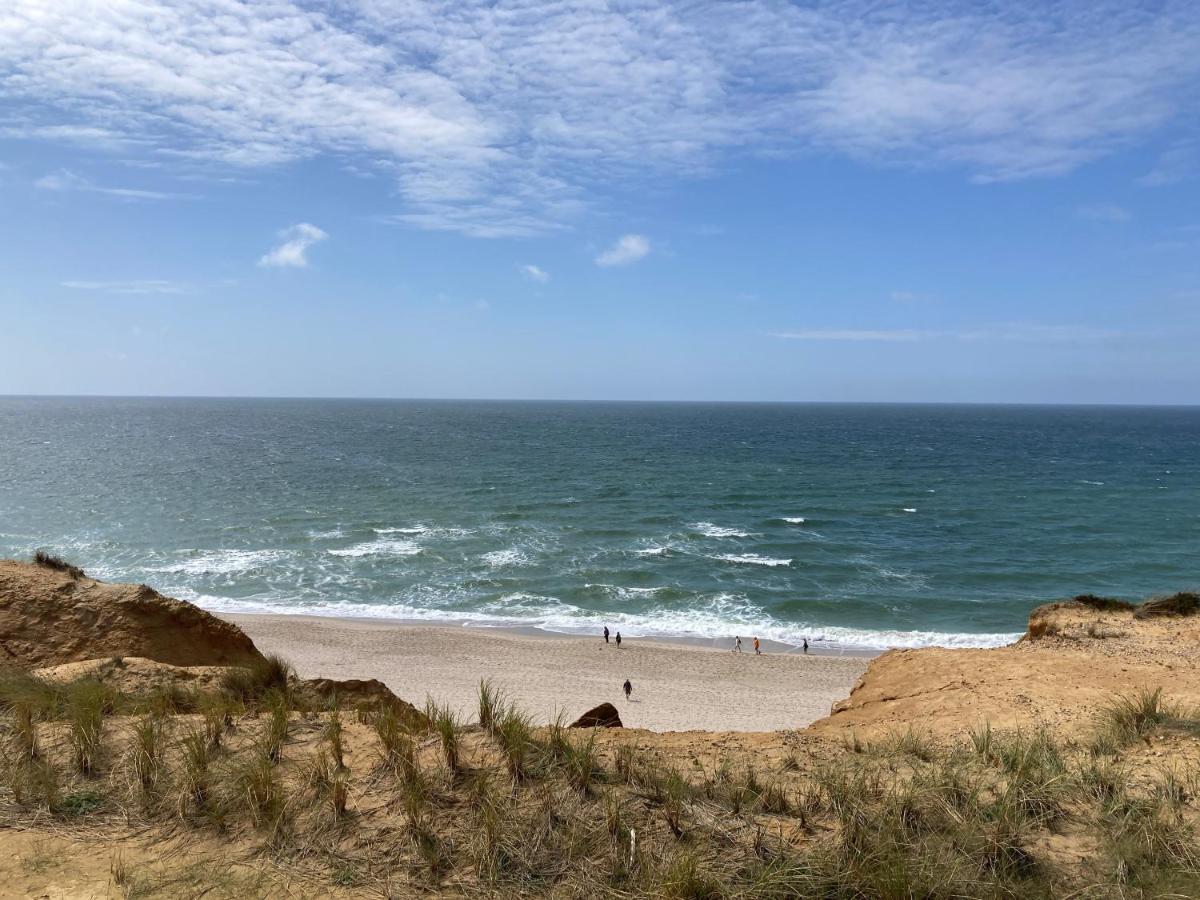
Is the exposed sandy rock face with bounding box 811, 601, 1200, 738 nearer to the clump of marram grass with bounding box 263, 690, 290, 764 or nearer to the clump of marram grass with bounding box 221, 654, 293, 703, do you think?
the clump of marram grass with bounding box 263, 690, 290, 764

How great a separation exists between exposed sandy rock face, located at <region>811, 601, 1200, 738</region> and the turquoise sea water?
1467cm

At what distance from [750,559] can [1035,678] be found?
28.2 m

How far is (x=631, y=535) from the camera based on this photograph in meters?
44.7

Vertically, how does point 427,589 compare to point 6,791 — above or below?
below

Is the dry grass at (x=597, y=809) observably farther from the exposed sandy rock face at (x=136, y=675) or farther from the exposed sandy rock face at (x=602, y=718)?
the exposed sandy rock face at (x=602, y=718)

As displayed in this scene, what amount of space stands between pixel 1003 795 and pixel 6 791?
8.25 metres

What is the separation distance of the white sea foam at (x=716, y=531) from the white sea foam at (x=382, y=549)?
17.7 meters

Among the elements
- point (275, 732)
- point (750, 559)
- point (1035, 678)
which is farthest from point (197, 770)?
point (750, 559)

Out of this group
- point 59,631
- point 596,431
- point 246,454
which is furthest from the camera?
point 596,431

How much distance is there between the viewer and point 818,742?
8.02 meters

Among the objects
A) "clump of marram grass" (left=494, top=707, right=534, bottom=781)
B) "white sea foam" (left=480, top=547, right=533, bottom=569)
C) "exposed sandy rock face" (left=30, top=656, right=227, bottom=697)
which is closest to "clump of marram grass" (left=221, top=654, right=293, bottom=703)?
"exposed sandy rock face" (left=30, top=656, right=227, bottom=697)

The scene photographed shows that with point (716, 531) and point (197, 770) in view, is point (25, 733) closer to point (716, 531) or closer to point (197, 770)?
point (197, 770)

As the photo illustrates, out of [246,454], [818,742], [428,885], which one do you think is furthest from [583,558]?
[246,454]

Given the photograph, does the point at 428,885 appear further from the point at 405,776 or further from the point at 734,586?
the point at 734,586
